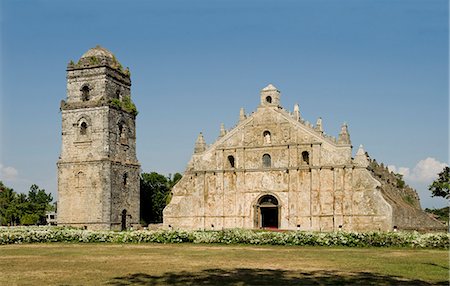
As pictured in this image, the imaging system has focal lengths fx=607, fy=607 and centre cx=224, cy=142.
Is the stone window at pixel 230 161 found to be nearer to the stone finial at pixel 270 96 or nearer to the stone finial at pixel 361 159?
the stone finial at pixel 270 96

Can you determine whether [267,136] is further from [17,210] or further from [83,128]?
[17,210]

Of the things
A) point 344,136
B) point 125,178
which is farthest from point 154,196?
point 344,136

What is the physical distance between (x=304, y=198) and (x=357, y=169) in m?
4.53

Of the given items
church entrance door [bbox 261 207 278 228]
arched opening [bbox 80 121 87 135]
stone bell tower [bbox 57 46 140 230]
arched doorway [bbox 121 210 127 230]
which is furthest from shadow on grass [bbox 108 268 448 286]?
arched opening [bbox 80 121 87 135]

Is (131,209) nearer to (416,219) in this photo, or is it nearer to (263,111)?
(263,111)

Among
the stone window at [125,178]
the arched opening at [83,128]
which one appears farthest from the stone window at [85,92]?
the stone window at [125,178]

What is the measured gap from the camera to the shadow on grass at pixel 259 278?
1692 centimetres

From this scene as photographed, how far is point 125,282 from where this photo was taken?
17188 mm

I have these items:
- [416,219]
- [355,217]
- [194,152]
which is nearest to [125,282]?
[355,217]

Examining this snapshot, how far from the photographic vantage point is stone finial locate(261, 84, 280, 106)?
47844 millimetres

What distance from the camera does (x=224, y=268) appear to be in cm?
2075

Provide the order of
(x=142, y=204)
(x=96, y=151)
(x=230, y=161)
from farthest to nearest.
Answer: (x=142, y=204)
(x=96, y=151)
(x=230, y=161)

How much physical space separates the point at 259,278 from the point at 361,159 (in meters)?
28.2

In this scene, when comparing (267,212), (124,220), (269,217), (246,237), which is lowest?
(246,237)
